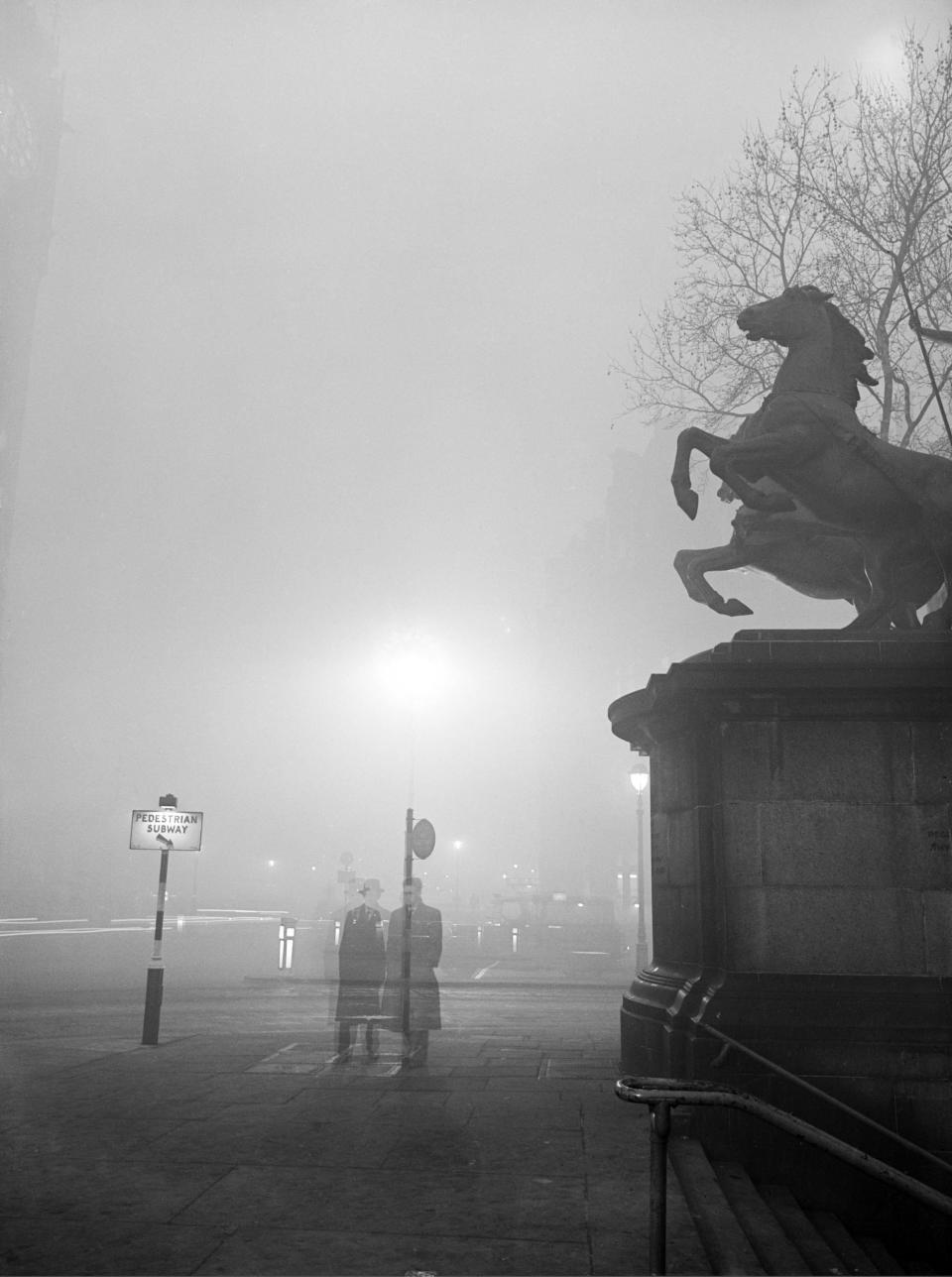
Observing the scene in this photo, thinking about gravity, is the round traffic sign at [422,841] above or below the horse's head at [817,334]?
below

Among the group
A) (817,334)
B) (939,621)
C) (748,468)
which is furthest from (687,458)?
(939,621)

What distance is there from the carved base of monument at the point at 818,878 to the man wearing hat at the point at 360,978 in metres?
3.81

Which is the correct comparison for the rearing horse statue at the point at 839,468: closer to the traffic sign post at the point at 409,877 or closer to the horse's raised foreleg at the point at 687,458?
the horse's raised foreleg at the point at 687,458

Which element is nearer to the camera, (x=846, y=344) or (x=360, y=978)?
(x=846, y=344)

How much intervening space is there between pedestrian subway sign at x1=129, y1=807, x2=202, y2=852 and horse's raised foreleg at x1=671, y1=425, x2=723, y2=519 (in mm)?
6619

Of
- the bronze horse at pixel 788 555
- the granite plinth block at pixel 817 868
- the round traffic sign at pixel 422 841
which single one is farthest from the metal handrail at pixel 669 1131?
the round traffic sign at pixel 422 841

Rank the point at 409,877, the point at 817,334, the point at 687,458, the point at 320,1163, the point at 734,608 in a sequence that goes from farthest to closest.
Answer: the point at 409,877
the point at 734,608
the point at 687,458
the point at 817,334
the point at 320,1163

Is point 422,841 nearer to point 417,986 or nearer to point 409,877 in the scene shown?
point 409,877

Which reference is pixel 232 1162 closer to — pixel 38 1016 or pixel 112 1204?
pixel 112 1204

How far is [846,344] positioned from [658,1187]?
7.79m

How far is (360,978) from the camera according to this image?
12133 mm

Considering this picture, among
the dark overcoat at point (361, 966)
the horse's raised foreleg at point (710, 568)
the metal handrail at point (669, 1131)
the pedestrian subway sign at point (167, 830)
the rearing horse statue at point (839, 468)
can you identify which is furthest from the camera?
the pedestrian subway sign at point (167, 830)

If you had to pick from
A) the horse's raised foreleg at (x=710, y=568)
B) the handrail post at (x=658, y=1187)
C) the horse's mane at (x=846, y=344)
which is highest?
the horse's mane at (x=846, y=344)

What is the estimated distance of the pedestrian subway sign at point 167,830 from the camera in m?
12.4
